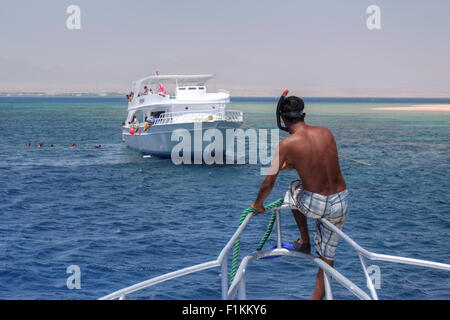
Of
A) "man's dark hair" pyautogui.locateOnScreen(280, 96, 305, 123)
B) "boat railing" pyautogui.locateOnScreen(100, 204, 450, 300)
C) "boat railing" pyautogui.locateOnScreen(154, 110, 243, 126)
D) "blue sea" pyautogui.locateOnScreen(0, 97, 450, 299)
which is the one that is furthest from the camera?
"boat railing" pyautogui.locateOnScreen(154, 110, 243, 126)

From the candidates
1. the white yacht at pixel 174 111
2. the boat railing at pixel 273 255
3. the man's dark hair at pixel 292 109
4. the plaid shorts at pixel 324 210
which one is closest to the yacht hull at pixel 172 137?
the white yacht at pixel 174 111

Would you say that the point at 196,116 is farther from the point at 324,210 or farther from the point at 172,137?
the point at 324,210

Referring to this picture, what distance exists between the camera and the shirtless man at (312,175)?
14.1 feet

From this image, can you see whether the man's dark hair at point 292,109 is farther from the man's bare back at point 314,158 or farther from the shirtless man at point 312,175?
the man's bare back at point 314,158

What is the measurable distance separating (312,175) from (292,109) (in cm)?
62

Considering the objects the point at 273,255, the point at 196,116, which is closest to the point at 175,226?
the point at 273,255

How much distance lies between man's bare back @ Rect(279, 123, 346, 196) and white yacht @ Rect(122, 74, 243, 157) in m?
27.3

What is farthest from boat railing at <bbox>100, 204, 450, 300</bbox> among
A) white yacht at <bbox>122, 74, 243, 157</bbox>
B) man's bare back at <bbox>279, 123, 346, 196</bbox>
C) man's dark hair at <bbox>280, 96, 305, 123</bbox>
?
white yacht at <bbox>122, 74, 243, 157</bbox>

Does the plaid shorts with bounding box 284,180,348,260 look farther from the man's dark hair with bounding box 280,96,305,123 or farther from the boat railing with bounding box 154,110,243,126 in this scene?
the boat railing with bounding box 154,110,243,126

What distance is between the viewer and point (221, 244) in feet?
51.2

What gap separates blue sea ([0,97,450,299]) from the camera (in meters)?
12.2

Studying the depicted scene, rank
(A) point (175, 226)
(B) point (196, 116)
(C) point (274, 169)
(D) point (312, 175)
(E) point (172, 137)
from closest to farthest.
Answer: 1. (C) point (274, 169)
2. (D) point (312, 175)
3. (A) point (175, 226)
4. (B) point (196, 116)
5. (E) point (172, 137)

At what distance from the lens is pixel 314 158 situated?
4.32 metres

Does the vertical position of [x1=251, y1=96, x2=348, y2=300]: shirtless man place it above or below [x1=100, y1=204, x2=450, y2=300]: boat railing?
above
